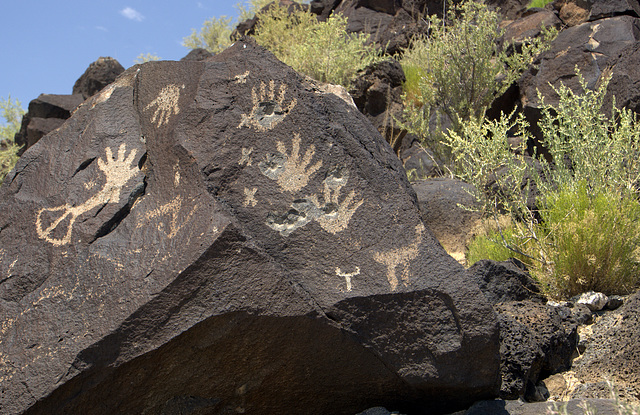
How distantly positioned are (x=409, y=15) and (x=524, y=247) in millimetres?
10433

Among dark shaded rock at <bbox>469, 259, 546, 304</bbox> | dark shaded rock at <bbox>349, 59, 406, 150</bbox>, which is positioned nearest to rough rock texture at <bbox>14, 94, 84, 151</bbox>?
dark shaded rock at <bbox>349, 59, 406, 150</bbox>

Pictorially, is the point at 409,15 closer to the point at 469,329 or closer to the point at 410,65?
the point at 410,65

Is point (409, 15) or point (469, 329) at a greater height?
point (409, 15)

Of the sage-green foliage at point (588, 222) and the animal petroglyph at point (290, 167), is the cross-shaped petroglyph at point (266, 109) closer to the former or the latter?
the animal petroglyph at point (290, 167)

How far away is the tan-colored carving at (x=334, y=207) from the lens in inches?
93.4

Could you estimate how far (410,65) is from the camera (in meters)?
11.4

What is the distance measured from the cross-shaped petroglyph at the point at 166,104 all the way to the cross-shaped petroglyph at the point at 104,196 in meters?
0.18

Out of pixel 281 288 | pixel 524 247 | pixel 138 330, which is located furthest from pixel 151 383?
pixel 524 247

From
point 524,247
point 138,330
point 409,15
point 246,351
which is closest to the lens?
point 138,330

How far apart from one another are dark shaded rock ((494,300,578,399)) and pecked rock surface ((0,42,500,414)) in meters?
0.24

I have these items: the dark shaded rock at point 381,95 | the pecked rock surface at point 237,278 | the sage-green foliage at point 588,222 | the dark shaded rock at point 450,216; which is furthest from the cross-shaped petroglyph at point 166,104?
the dark shaded rock at point 381,95

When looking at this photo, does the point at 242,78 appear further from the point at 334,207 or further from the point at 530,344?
the point at 530,344

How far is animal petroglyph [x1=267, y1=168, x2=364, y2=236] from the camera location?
2.36 meters

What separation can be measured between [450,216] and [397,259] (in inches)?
146
